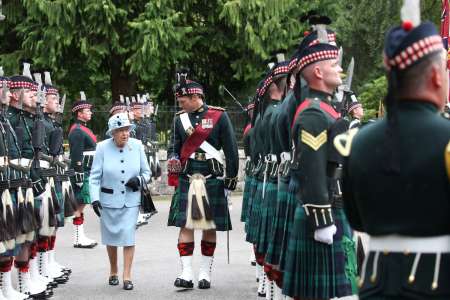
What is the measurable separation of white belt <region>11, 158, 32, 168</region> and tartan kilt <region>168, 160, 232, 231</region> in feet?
5.42

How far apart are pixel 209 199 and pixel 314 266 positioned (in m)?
3.89

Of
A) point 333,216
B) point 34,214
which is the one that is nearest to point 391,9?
point 34,214

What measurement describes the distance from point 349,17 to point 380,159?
21.7m

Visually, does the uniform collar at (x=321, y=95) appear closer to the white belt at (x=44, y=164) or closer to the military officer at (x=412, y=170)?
the military officer at (x=412, y=170)

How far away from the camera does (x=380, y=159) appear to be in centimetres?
365

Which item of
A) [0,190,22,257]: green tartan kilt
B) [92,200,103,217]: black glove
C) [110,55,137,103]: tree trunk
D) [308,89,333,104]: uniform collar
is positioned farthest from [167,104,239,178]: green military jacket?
[110,55,137,103]: tree trunk

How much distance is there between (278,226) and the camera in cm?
674

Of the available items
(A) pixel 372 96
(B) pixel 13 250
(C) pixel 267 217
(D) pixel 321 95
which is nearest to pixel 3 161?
(B) pixel 13 250

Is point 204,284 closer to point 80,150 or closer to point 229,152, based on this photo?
point 229,152

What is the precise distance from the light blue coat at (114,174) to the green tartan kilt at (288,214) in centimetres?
304

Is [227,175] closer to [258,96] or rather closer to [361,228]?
[258,96]

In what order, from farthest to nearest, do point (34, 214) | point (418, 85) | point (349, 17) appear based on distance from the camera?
point (349, 17), point (34, 214), point (418, 85)

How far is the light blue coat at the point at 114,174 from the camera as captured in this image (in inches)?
368

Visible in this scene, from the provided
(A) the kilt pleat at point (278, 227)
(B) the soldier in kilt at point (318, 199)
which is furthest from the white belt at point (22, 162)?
(B) the soldier in kilt at point (318, 199)
